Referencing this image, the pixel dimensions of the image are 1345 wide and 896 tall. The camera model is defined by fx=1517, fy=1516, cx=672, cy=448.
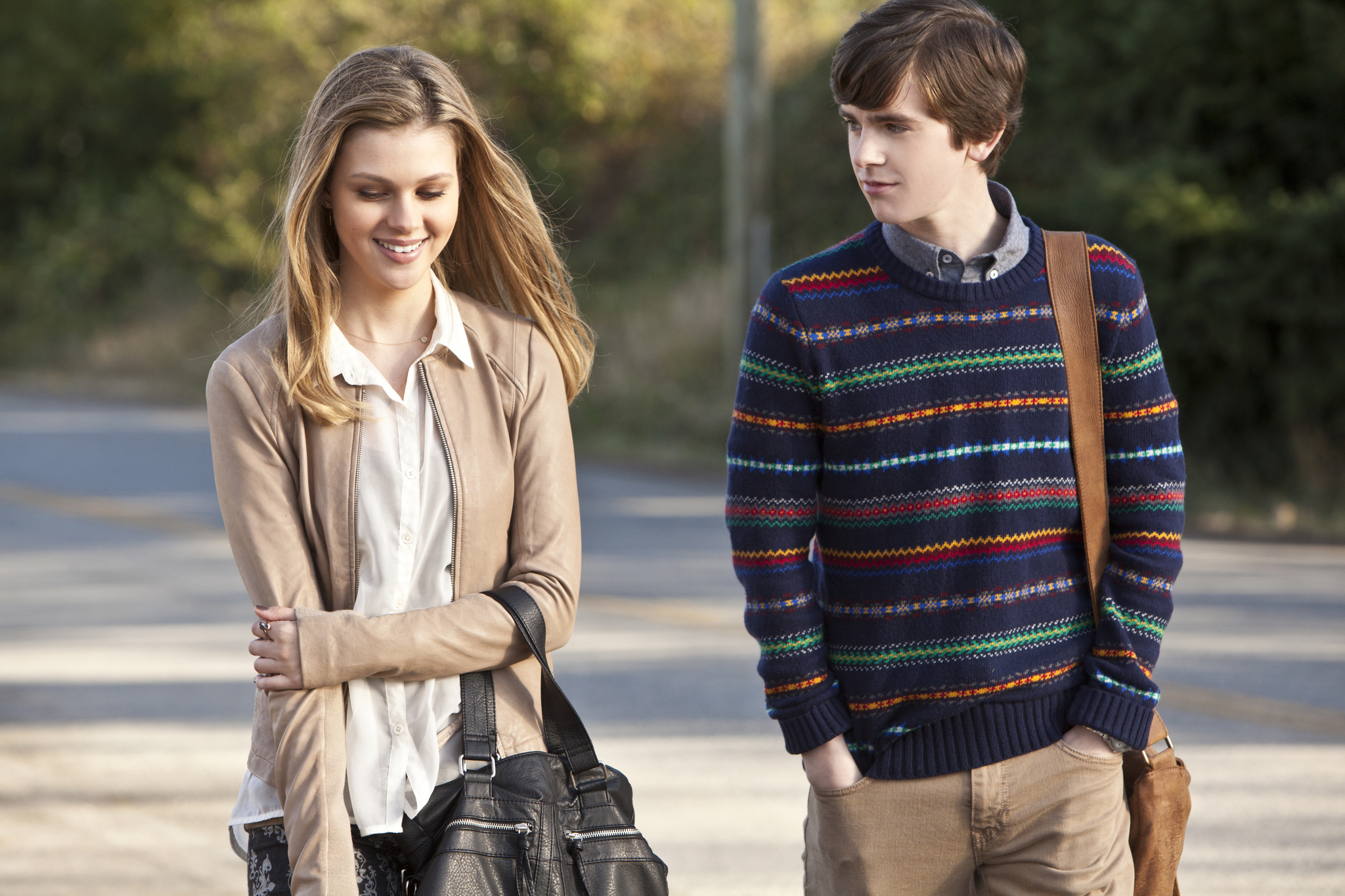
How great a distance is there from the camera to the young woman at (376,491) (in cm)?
224

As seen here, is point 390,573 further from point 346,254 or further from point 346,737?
point 346,254

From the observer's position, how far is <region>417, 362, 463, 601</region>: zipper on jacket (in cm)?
233

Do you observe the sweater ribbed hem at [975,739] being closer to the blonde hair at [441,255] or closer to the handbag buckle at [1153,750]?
the handbag buckle at [1153,750]

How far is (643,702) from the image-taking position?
609cm

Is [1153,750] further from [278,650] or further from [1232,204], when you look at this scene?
[1232,204]

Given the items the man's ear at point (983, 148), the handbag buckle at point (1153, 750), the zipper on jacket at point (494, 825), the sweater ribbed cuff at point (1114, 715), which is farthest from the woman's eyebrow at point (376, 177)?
the handbag buckle at point (1153, 750)

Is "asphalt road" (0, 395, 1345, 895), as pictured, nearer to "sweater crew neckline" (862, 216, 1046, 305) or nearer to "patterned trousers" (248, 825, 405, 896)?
"patterned trousers" (248, 825, 405, 896)

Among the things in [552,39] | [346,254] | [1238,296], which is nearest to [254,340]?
[346,254]

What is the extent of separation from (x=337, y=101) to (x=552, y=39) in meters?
22.5

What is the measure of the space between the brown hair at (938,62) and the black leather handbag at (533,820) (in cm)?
94

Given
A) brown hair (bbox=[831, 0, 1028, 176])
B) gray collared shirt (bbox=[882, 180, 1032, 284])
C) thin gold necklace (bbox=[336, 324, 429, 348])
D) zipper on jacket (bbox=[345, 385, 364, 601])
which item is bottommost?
zipper on jacket (bbox=[345, 385, 364, 601])

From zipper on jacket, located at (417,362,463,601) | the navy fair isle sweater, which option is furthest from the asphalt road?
zipper on jacket, located at (417,362,463,601)

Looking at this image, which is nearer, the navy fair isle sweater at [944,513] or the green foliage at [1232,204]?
the navy fair isle sweater at [944,513]

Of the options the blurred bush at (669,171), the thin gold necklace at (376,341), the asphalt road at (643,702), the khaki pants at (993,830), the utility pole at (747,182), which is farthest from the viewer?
the utility pole at (747,182)
